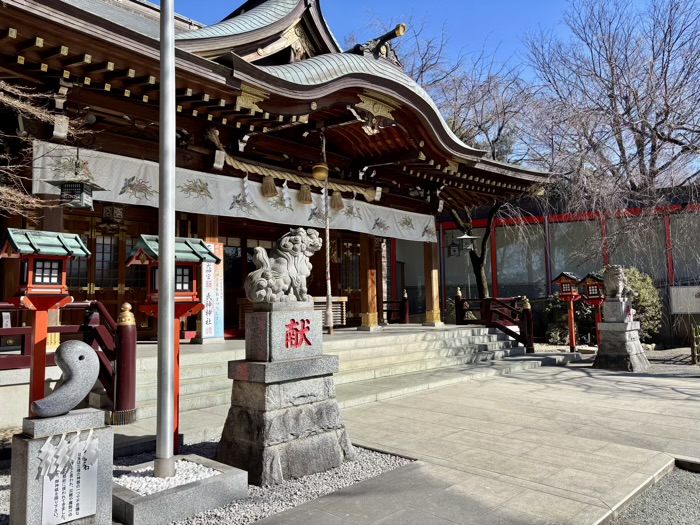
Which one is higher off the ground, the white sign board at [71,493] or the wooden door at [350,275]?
the wooden door at [350,275]

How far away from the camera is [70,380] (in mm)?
2918

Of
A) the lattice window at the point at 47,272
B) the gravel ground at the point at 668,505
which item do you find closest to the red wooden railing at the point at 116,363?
the lattice window at the point at 47,272

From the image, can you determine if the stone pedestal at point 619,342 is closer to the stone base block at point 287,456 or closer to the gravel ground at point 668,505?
the gravel ground at point 668,505

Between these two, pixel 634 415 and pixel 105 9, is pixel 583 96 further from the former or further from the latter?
pixel 105 9

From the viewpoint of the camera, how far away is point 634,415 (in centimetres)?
634

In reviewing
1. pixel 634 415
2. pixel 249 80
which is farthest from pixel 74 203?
pixel 634 415

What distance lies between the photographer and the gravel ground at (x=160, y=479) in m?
3.34

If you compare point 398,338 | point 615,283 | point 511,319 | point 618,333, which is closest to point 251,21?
point 398,338

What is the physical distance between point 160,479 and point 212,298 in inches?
210

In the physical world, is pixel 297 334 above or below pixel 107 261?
below

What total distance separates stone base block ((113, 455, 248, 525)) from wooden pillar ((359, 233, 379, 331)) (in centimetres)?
862

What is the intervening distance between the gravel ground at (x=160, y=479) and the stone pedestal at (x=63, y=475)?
1.25 feet

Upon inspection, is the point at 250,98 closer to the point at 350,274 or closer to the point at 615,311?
the point at 350,274

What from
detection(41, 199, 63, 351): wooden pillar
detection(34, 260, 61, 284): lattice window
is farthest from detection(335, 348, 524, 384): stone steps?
detection(34, 260, 61, 284): lattice window
